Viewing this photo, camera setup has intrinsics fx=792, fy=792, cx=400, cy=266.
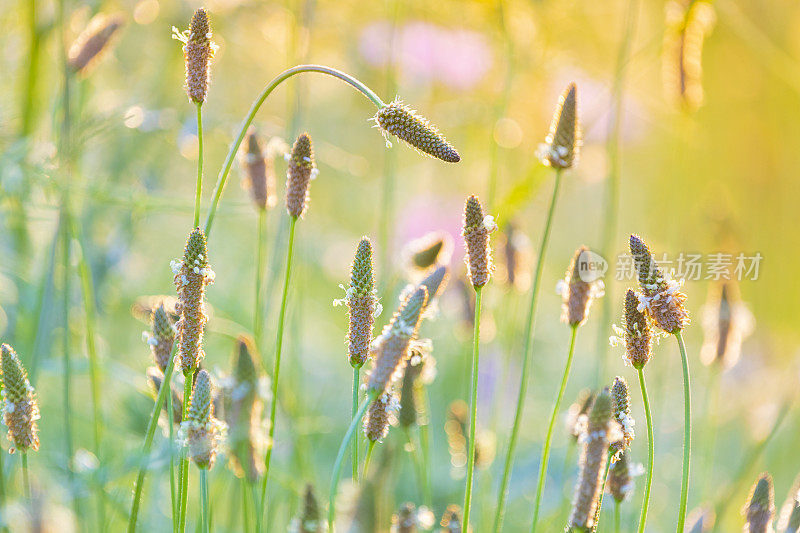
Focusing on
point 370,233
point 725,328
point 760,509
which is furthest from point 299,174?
point 370,233

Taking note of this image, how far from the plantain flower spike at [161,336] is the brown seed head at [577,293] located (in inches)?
10.4

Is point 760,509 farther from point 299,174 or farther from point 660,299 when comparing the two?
point 299,174

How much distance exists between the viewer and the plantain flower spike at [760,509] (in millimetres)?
483

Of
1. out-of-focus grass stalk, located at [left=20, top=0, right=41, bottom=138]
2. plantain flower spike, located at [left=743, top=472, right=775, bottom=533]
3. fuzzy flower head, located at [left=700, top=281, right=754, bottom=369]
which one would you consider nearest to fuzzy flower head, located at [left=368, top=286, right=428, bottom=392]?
plantain flower spike, located at [left=743, top=472, right=775, bottom=533]

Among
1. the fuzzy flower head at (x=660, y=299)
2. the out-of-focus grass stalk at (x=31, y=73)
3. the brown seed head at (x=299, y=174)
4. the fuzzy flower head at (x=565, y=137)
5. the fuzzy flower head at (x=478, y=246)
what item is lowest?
the fuzzy flower head at (x=660, y=299)

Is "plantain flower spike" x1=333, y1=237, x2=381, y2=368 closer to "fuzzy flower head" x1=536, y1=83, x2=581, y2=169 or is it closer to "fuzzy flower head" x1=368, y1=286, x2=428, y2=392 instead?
"fuzzy flower head" x1=368, y1=286, x2=428, y2=392

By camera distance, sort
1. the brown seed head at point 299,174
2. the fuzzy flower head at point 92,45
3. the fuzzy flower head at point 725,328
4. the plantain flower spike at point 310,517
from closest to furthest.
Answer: the plantain flower spike at point 310,517
the brown seed head at point 299,174
the fuzzy flower head at point 92,45
the fuzzy flower head at point 725,328

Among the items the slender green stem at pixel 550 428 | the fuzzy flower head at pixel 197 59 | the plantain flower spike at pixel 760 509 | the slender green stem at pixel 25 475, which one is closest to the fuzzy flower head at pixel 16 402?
the slender green stem at pixel 25 475

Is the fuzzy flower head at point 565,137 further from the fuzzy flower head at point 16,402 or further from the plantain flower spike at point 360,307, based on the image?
the fuzzy flower head at point 16,402

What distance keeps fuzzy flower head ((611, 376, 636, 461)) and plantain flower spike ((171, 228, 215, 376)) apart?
0.25m

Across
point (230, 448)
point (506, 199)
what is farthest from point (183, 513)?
point (506, 199)

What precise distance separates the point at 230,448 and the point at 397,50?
692 mm

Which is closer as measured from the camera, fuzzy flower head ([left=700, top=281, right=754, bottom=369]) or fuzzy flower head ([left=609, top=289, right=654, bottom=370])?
fuzzy flower head ([left=609, top=289, right=654, bottom=370])

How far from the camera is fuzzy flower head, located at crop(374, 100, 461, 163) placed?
0.44 metres
